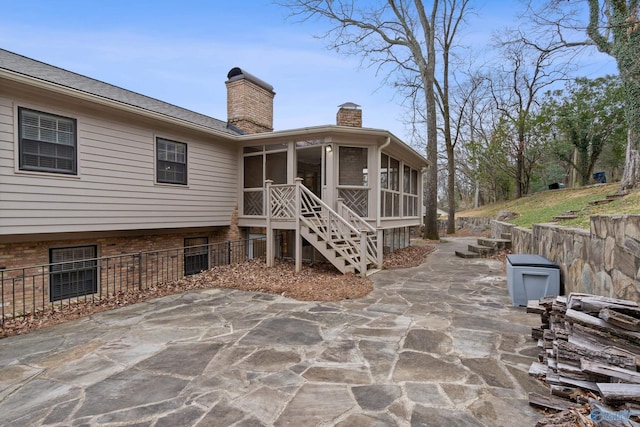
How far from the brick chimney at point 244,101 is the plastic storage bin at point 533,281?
9350 millimetres

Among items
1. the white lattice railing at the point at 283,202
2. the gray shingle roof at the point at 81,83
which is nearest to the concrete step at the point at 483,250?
the white lattice railing at the point at 283,202

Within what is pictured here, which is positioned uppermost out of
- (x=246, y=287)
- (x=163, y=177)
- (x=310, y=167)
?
(x=310, y=167)

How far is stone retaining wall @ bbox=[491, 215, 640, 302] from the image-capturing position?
9.25 feet

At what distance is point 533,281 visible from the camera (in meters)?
4.36

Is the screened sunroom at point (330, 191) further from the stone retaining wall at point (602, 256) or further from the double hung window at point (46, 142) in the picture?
the double hung window at point (46, 142)

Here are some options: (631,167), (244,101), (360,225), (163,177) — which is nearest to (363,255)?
(360,225)

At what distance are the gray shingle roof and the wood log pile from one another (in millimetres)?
8077

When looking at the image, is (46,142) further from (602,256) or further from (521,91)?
(521,91)

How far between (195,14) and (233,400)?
12.7 metres

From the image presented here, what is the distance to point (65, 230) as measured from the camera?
6.06m

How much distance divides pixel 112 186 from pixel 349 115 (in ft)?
22.1

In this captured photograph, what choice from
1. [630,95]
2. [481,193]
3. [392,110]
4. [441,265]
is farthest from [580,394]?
[481,193]

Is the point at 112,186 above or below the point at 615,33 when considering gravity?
below

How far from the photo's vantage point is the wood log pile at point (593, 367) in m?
1.85
